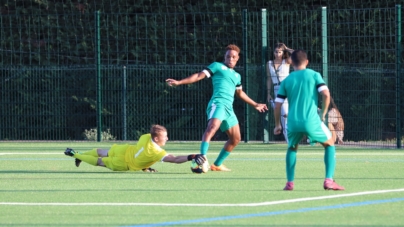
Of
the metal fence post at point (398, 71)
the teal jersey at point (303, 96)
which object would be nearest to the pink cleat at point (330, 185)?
the teal jersey at point (303, 96)

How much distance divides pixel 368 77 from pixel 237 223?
12987mm

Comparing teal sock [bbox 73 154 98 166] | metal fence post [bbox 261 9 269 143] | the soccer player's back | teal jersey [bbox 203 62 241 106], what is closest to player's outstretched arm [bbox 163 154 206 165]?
teal jersey [bbox 203 62 241 106]

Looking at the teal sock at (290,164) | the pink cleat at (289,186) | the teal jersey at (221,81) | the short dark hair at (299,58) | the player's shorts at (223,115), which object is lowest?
the pink cleat at (289,186)

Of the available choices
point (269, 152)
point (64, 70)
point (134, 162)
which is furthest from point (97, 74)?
point (134, 162)

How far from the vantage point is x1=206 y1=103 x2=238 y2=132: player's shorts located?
47.2 feet

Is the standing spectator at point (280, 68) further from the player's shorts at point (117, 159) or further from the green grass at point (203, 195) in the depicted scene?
the player's shorts at point (117, 159)

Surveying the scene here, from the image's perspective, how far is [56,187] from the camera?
1219cm

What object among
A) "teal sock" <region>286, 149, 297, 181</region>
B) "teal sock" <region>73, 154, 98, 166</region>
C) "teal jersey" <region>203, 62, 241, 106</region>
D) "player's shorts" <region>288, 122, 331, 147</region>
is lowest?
"teal sock" <region>73, 154, 98, 166</region>

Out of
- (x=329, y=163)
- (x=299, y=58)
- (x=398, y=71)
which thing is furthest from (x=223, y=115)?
(x=398, y=71)

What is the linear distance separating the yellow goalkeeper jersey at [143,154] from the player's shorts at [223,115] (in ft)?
3.22

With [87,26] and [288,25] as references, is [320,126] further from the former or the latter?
[87,26]

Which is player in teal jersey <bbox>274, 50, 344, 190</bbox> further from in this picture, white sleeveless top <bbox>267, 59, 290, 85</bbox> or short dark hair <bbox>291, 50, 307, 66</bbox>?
white sleeveless top <bbox>267, 59, 290, 85</bbox>

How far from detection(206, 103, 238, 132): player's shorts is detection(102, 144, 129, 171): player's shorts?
4.14 feet

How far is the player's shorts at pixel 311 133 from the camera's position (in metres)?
11.4
